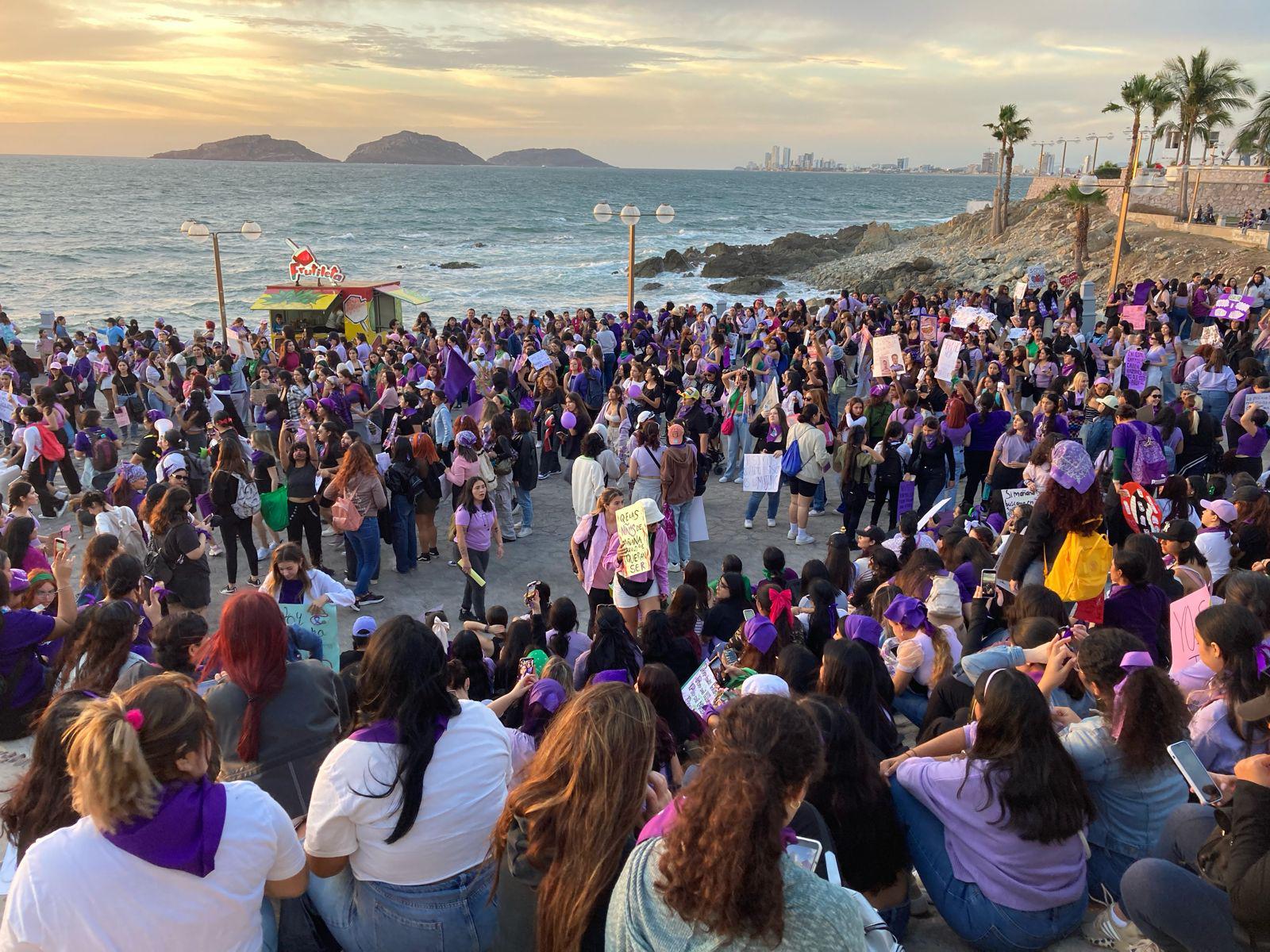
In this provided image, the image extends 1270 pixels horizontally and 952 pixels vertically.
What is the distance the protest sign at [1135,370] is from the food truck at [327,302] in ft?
46.4

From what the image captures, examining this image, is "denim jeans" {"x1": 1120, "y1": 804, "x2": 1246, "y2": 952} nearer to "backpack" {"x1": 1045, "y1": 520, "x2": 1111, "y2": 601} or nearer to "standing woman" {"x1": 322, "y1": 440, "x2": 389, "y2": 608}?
"backpack" {"x1": 1045, "y1": 520, "x2": 1111, "y2": 601}

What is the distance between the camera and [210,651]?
421cm

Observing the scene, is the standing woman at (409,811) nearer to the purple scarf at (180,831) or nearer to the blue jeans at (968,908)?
the purple scarf at (180,831)

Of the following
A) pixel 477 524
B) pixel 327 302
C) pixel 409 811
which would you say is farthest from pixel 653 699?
pixel 327 302

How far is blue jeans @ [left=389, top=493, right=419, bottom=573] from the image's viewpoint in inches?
372

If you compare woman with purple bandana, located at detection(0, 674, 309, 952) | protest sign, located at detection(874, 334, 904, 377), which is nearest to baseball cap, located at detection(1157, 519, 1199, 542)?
woman with purple bandana, located at detection(0, 674, 309, 952)

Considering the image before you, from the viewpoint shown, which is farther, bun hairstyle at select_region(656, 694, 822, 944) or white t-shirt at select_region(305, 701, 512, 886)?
white t-shirt at select_region(305, 701, 512, 886)

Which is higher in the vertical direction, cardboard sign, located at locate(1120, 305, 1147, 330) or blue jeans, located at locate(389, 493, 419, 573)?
cardboard sign, located at locate(1120, 305, 1147, 330)

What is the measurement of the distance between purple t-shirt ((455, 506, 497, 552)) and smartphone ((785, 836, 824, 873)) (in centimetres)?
600

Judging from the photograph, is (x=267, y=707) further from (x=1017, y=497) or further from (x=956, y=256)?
(x=956, y=256)

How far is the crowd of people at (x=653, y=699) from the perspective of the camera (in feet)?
8.32

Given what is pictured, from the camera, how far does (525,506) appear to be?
11.0m

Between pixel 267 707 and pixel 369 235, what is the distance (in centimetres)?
8980

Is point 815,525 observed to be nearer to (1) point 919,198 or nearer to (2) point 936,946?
(2) point 936,946
